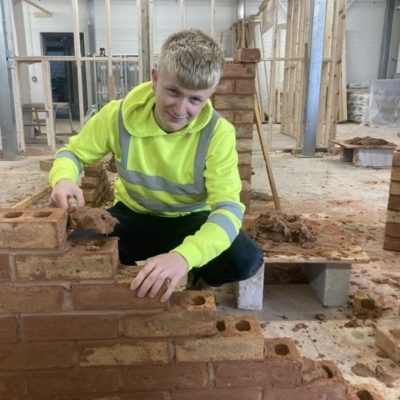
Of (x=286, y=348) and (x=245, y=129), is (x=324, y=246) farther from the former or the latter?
(x=245, y=129)

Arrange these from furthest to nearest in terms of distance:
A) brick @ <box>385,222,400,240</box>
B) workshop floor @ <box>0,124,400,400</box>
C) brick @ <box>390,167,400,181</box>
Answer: brick @ <box>385,222,400,240</box> → brick @ <box>390,167,400,181</box> → workshop floor @ <box>0,124,400,400</box>

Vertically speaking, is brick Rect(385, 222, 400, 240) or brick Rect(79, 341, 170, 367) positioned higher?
brick Rect(79, 341, 170, 367)

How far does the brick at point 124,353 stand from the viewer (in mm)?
1492

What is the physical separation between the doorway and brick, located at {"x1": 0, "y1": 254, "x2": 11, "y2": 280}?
1210 centimetres

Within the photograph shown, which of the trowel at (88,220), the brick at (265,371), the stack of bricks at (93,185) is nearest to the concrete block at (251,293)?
the brick at (265,371)

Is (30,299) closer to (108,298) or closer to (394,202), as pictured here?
(108,298)

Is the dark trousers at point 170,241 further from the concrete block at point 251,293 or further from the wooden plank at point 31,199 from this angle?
the wooden plank at point 31,199

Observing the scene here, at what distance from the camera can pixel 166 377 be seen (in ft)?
5.06

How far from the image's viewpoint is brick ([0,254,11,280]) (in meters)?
1.35

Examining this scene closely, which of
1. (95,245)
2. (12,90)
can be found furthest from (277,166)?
(95,245)

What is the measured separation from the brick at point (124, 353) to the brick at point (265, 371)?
217 millimetres

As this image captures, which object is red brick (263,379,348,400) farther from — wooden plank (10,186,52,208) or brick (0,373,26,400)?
wooden plank (10,186,52,208)

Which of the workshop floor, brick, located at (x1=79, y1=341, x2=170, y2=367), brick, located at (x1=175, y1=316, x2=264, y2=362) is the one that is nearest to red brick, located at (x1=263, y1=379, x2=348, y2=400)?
brick, located at (x1=175, y1=316, x2=264, y2=362)

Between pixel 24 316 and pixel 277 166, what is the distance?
18.0 ft
